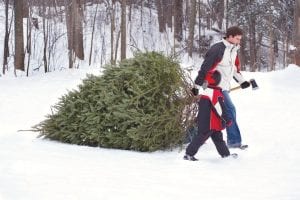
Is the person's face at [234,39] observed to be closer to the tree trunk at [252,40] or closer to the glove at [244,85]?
the glove at [244,85]

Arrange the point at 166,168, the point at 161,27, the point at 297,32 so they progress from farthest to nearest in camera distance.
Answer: the point at 161,27 → the point at 297,32 → the point at 166,168

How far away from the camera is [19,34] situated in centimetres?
1920

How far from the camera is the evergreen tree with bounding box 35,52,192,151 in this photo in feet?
25.2

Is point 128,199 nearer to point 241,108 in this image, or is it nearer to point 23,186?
point 23,186

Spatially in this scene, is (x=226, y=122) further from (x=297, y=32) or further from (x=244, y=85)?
(x=297, y=32)

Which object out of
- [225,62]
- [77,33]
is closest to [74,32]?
[77,33]

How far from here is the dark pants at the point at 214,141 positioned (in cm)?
701

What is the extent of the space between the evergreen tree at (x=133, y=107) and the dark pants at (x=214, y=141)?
2.37 ft

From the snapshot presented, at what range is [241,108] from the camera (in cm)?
1033

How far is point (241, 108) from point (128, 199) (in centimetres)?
559

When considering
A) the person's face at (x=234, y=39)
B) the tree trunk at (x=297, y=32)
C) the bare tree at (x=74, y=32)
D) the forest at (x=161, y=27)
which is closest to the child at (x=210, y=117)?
the person's face at (x=234, y=39)

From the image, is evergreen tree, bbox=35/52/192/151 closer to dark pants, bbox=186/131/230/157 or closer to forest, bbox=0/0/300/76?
dark pants, bbox=186/131/230/157

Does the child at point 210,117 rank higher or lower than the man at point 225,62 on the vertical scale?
lower

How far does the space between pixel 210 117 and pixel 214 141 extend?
329 mm
